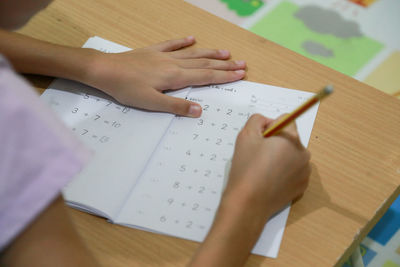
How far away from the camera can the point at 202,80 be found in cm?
77

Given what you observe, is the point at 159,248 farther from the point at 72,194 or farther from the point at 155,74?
the point at 155,74

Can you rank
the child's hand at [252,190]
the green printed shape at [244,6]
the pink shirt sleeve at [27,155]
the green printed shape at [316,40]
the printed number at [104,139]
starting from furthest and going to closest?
the green printed shape at [244,6] < the green printed shape at [316,40] < the printed number at [104,139] < the child's hand at [252,190] < the pink shirt sleeve at [27,155]

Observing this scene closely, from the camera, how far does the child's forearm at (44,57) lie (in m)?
0.76

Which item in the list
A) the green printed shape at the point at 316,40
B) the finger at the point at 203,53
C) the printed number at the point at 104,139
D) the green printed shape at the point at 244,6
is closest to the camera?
the printed number at the point at 104,139

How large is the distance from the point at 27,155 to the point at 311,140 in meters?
0.43

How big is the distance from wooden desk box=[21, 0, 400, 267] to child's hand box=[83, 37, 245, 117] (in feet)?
0.13

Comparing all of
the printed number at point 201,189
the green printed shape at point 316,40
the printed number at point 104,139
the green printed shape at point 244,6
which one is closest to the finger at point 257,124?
the printed number at point 201,189

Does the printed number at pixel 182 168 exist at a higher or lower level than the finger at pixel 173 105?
lower

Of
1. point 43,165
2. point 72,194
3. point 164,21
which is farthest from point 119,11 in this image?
Result: point 43,165

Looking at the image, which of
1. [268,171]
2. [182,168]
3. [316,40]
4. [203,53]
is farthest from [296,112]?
[316,40]

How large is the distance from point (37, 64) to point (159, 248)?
0.37 metres

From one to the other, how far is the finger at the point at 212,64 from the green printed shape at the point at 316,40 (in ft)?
2.03

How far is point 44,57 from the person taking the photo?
758mm

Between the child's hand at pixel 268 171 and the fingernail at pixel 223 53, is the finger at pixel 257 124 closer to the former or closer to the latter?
the child's hand at pixel 268 171
